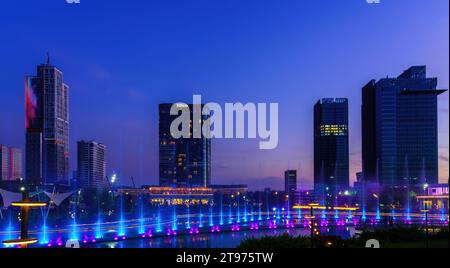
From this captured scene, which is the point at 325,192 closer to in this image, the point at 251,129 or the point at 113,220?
the point at 113,220

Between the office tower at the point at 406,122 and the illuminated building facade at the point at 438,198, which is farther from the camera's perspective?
the illuminated building facade at the point at 438,198

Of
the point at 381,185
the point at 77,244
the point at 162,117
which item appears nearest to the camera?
the point at 77,244

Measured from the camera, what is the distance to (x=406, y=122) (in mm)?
8516

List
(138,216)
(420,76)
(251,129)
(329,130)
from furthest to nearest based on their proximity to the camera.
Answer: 1. (138,216)
2. (329,130)
3. (420,76)
4. (251,129)

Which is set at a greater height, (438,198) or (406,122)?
(406,122)

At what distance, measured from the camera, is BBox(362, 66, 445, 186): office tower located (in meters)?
3.13

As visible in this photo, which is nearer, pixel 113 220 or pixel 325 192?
pixel 113 220

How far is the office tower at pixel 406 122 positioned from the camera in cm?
313

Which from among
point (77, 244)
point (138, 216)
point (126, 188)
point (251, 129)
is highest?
point (251, 129)

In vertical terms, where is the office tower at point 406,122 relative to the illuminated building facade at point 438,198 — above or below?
above

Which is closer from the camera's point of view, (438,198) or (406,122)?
(406,122)
